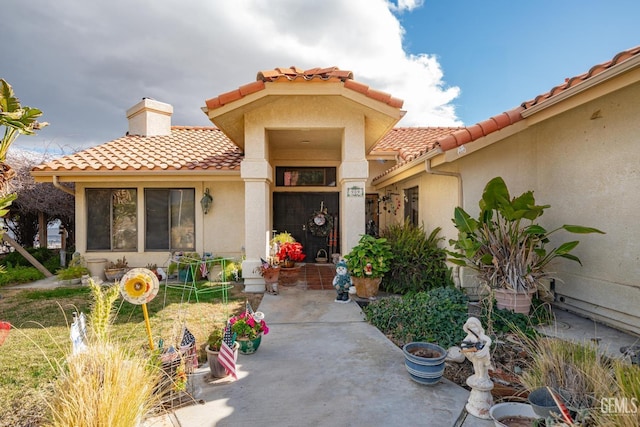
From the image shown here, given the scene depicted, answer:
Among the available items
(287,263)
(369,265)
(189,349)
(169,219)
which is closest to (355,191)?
(369,265)

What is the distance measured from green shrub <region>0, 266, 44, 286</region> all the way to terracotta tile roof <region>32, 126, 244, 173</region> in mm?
3071

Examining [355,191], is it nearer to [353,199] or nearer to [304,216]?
[353,199]

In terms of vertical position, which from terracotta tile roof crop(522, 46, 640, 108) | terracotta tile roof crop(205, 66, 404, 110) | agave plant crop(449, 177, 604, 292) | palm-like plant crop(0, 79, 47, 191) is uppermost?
terracotta tile roof crop(205, 66, 404, 110)

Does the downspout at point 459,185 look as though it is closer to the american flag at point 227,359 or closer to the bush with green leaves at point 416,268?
the bush with green leaves at point 416,268

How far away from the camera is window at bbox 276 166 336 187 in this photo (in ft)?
36.2

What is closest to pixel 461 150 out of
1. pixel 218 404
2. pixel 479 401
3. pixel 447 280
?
pixel 447 280

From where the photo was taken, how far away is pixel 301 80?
6.43 m

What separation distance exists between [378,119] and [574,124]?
12.1 feet

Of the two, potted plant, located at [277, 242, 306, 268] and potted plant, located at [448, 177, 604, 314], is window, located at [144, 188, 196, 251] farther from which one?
potted plant, located at [448, 177, 604, 314]

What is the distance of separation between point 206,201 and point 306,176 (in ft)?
11.8

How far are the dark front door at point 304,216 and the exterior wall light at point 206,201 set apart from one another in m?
2.33

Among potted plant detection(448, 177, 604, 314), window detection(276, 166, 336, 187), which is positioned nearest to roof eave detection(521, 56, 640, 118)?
potted plant detection(448, 177, 604, 314)

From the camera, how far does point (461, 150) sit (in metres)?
5.77

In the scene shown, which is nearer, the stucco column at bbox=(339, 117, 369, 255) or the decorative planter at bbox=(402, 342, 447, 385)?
the decorative planter at bbox=(402, 342, 447, 385)
